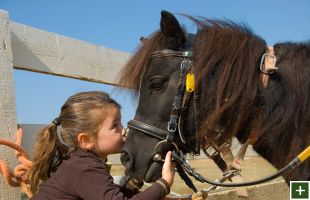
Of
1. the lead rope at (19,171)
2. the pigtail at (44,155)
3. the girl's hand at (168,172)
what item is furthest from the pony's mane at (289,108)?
the lead rope at (19,171)

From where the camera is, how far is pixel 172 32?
6.58 feet

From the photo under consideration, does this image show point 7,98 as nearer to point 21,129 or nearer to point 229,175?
point 21,129

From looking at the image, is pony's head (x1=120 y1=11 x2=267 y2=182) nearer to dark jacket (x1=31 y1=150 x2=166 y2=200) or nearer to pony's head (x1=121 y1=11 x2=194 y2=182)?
pony's head (x1=121 y1=11 x2=194 y2=182)

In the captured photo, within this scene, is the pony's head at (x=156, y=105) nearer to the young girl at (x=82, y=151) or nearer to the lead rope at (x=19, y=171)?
the young girl at (x=82, y=151)

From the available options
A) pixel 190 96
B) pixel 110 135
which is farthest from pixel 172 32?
pixel 110 135

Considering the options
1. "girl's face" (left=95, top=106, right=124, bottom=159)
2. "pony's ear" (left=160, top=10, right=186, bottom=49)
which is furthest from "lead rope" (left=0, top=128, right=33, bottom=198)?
"pony's ear" (left=160, top=10, right=186, bottom=49)

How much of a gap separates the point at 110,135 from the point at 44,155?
0.37m

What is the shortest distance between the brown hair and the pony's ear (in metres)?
0.49

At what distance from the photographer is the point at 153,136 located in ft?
6.30

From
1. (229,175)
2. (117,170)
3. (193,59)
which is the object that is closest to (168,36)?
(193,59)

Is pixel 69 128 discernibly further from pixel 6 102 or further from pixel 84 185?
pixel 6 102

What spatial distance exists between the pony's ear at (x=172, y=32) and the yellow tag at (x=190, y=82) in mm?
211

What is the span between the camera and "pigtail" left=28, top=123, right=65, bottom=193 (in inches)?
72.9

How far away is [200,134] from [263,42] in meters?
0.68
